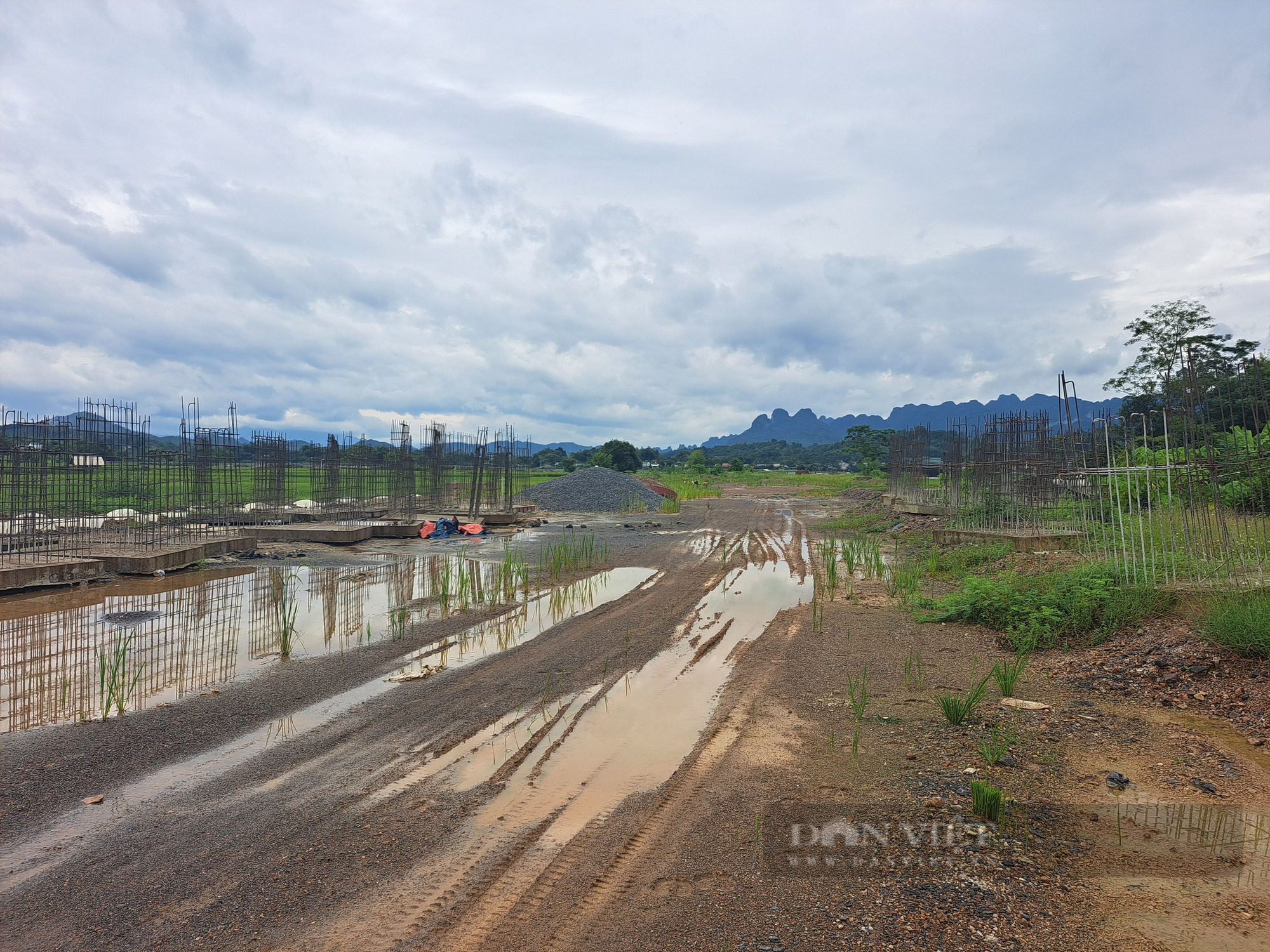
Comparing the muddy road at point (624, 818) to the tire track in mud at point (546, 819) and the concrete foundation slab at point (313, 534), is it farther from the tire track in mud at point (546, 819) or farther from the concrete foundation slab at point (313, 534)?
the concrete foundation slab at point (313, 534)

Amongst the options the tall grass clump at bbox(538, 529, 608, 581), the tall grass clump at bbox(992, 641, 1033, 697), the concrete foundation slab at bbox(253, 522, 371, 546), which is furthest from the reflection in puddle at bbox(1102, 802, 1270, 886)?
the concrete foundation slab at bbox(253, 522, 371, 546)

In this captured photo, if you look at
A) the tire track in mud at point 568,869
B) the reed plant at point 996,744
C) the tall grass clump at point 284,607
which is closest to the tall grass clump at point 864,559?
the reed plant at point 996,744

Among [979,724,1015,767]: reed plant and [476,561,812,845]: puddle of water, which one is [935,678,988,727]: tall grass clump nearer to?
[979,724,1015,767]: reed plant

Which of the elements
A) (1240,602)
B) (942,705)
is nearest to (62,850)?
(942,705)

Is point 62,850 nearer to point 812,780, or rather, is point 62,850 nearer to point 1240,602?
point 812,780

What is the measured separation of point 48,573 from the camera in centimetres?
1122

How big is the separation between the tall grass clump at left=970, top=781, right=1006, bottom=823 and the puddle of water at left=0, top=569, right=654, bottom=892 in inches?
186

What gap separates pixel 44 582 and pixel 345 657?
24.4 feet

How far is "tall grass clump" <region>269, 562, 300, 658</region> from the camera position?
7820 millimetres

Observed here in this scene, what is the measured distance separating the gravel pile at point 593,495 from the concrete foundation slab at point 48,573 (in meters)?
18.0

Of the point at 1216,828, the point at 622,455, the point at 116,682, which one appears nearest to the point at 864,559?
the point at 1216,828

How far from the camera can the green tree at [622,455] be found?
5950 centimetres

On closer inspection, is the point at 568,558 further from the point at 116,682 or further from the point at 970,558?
the point at 116,682

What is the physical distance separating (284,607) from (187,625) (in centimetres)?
125
